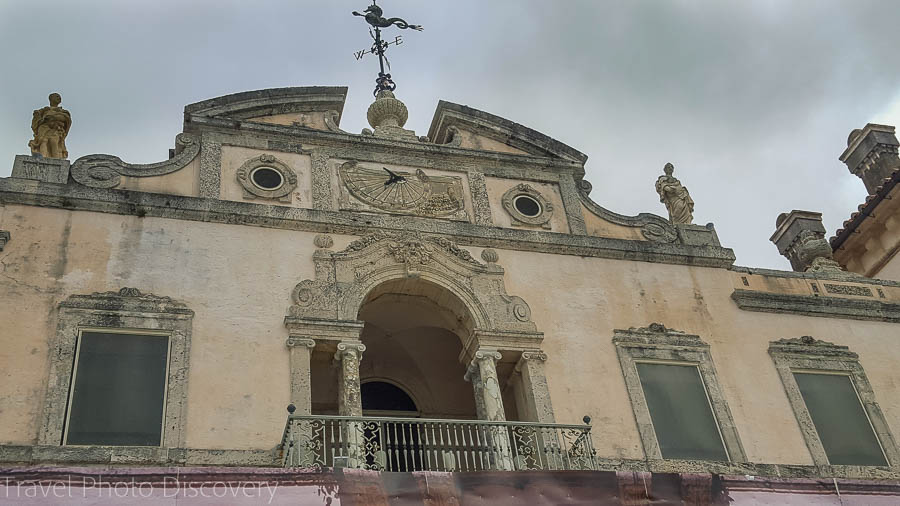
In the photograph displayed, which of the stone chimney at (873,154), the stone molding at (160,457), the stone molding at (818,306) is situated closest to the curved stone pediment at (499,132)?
the stone molding at (818,306)

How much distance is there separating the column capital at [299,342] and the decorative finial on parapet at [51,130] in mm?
4319

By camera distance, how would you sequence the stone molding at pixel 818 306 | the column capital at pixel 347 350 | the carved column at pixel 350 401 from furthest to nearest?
the stone molding at pixel 818 306
the column capital at pixel 347 350
the carved column at pixel 350 401

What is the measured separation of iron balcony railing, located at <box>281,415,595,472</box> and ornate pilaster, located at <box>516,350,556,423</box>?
0.82 feet

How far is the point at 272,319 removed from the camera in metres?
12.5

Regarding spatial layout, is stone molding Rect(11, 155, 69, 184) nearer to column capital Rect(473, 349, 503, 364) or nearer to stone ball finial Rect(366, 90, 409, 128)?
stone ball finial Rect(366, 90, 409, 128)

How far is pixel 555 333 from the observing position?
537 inches

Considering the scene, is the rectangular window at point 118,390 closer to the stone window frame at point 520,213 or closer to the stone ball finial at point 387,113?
the stone window frame at point 520,213

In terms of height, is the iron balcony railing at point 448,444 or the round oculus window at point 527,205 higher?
the round oculus window at point 527,205

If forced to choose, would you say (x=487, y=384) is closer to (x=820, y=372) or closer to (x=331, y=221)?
(x=331, y=221)

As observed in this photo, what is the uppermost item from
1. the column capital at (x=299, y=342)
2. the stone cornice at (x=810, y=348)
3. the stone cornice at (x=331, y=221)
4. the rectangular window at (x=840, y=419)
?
the stone cornice at (x=331, y=221)

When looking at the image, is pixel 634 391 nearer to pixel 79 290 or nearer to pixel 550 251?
pixel 550 251

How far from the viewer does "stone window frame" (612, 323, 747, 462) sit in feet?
43.0

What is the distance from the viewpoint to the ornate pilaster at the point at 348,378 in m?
12.0

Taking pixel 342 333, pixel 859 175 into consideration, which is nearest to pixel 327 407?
pixel 342 333
